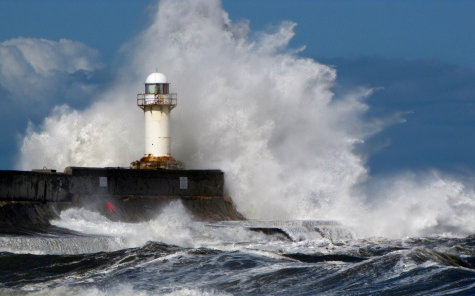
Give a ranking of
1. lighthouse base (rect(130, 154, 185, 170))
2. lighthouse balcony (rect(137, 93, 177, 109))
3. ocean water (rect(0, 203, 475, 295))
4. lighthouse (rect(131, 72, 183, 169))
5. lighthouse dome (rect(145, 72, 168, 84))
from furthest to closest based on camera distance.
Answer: lighthouse dome (rect(145, 72, 168, 84)) → lighthouse balcony (rect(137, 93, 177, 109)) → lighthouse (rect(131, 72, 183, 169)) → lighthouse base (rect(130, 154, 185, 170)) → ocean water (rect(0, 203, 475, 295))

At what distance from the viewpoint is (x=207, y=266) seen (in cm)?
1603

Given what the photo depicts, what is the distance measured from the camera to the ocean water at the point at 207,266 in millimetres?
13773

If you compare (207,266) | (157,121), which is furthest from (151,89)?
(207,266)

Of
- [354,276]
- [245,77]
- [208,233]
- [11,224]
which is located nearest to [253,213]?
[245,77]

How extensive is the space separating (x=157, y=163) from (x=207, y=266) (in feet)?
41.8

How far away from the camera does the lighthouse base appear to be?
28.6 m

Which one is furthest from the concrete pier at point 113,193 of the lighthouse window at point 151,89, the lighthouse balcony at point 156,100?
the lighthouse window at point 151,89

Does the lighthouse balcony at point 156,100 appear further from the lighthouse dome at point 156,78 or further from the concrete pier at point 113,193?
the concrete pier at point 113,193

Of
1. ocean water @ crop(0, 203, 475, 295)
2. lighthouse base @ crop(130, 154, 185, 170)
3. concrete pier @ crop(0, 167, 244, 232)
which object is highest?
lighthouse base @ crop(130, 154, 185, 170)

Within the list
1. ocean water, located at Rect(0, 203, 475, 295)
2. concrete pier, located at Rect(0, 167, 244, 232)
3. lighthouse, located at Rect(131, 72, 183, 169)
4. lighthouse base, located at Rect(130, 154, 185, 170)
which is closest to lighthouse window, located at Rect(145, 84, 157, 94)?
lighthouse, located at Rect(131, 72, 183, 169)

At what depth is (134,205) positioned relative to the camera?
25.4 m

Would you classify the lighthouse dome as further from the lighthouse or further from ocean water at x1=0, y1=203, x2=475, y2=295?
ocean water at x1=0, y1=203, x2=475, y2=295

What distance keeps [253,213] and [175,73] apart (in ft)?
17.8

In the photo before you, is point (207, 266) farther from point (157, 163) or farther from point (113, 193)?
point (157, 163)
